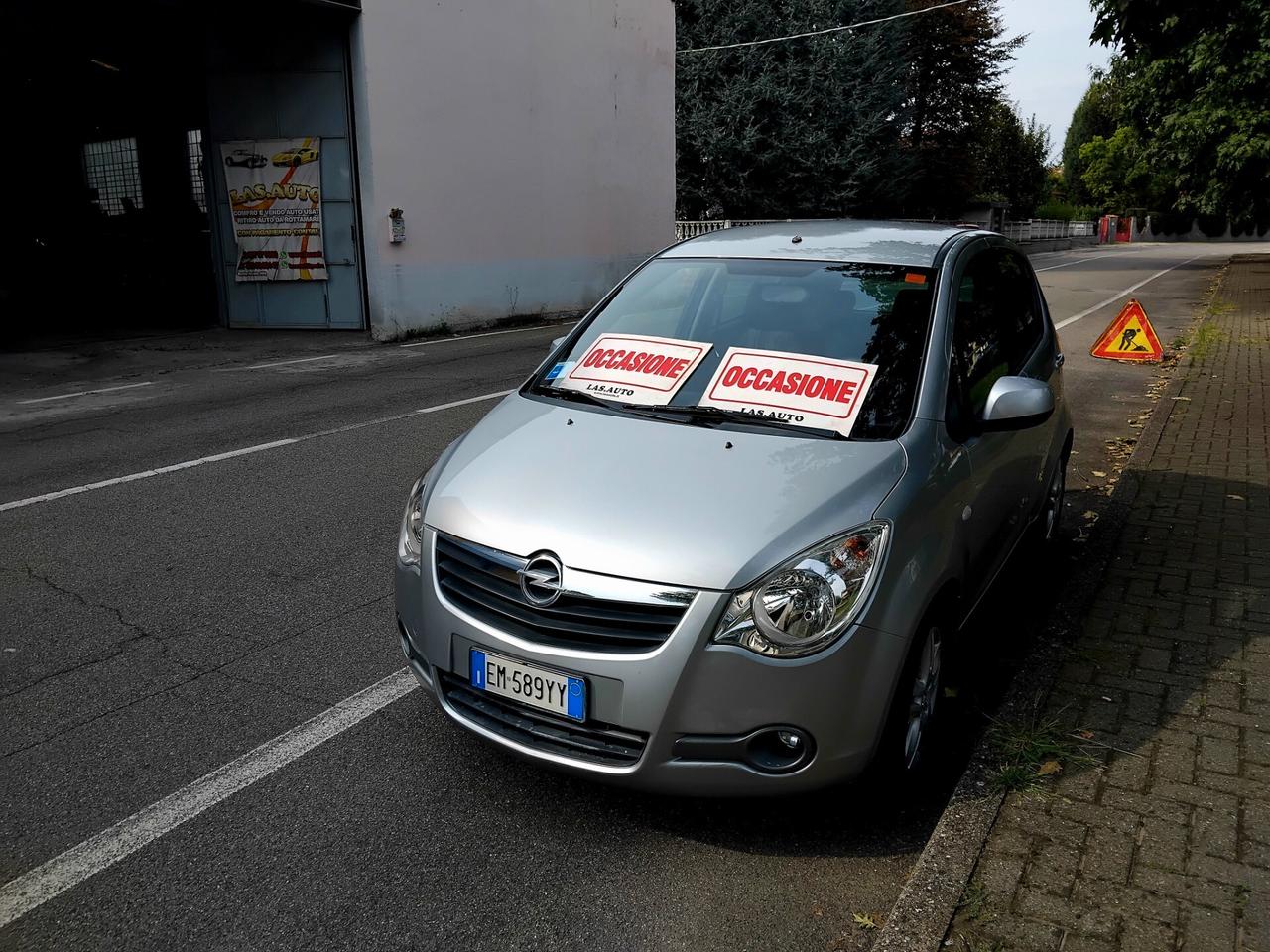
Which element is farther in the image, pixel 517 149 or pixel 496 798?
pixel 517 149

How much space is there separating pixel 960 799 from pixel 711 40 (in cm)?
3461

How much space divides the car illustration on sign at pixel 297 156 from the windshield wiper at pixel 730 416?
1364 centimetres

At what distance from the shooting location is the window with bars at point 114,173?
1950cm

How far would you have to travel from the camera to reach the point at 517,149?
712 inches

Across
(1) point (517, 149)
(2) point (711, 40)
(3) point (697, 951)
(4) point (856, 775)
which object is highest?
(2) point (711, 40)

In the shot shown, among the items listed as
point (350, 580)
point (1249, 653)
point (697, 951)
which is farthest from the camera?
point (350, 580)

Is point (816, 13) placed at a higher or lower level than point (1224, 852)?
higher

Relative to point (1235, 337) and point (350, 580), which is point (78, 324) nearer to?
point (350, 580)

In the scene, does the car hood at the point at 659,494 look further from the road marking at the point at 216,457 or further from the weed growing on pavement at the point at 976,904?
the road marking at the point at 216,457

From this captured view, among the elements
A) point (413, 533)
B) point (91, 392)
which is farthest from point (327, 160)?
point (413, 533)

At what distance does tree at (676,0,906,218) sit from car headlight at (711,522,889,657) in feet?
106

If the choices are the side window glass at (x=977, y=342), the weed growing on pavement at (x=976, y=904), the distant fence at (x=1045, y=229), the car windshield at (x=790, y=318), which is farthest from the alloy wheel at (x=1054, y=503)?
the distant fence at (x=1045, y=229)

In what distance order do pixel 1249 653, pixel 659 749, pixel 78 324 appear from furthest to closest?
pixel 78 324 < pixel 1249 653 < pixel 659 749

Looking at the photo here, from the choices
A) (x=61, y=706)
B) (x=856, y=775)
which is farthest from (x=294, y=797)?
(x=856, y=775)
